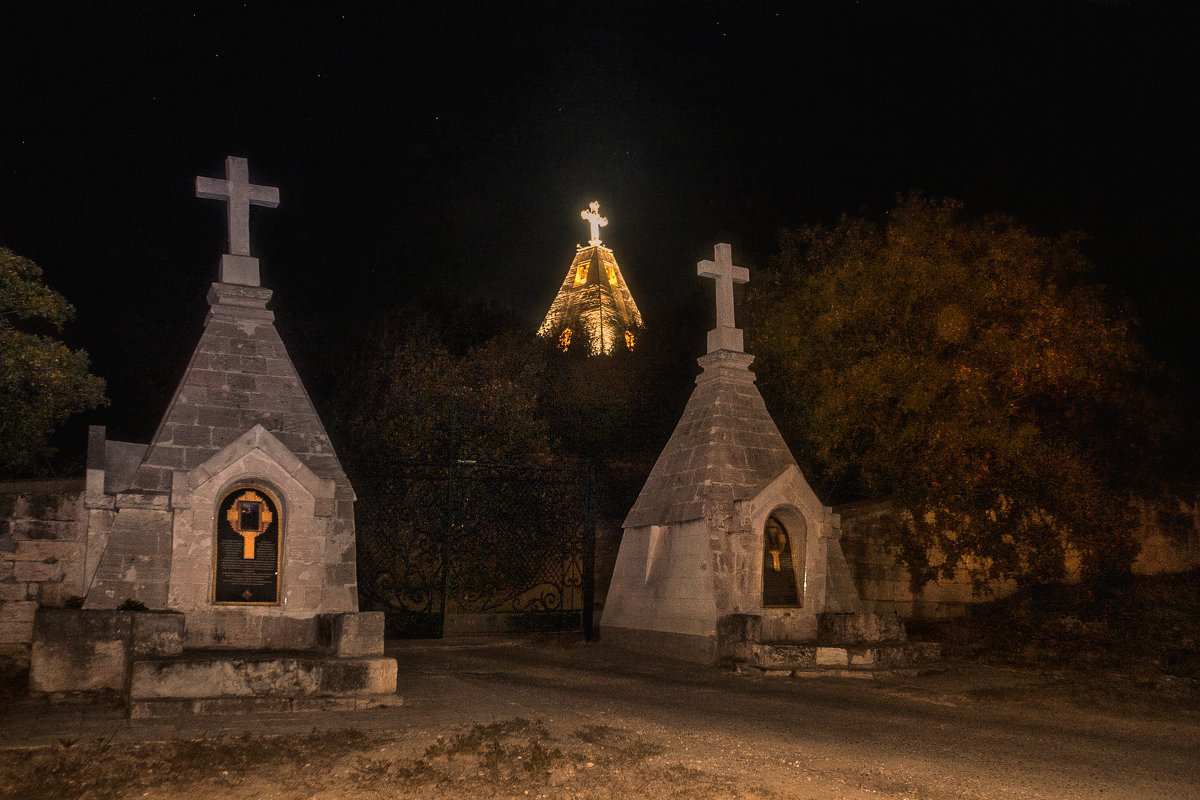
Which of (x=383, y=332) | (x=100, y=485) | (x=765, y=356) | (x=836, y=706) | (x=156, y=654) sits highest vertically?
(x=383, y=332)

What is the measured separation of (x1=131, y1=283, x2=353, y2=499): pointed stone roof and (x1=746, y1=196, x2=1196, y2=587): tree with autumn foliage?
8.24 metres

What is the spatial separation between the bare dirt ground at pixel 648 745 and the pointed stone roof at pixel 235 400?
87.5 inches

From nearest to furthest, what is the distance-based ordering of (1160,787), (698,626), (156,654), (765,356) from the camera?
1. (1160,787)
2. (156,654)
3. (698,626)
4. (765,356)

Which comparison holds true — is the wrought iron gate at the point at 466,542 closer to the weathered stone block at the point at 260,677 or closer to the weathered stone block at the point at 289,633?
the weathered stone block at the point at 289,633

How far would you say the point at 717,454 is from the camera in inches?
442

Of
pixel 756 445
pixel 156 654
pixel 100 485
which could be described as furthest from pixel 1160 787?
pixel 100 485

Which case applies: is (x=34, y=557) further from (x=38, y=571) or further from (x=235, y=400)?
(x=235, y=400)

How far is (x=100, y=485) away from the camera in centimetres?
798

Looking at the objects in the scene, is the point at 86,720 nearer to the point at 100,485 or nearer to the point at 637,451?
the point at 100,485

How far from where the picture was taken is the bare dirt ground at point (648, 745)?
5141 mm

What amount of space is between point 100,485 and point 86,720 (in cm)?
221

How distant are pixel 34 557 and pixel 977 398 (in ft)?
38.3

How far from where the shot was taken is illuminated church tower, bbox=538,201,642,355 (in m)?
25.0

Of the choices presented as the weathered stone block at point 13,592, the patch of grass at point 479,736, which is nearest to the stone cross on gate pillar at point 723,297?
the patch of grass at point 479,736
